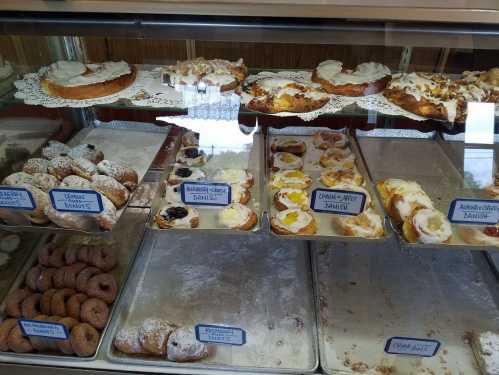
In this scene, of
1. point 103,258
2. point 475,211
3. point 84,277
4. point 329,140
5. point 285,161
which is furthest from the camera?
point 329,140

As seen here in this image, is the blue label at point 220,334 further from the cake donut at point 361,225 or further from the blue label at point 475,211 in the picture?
the blue label at point 475,211

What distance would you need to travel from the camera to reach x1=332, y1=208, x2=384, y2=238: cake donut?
1317mm

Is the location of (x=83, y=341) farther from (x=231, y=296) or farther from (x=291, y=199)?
(x=291, y=199)

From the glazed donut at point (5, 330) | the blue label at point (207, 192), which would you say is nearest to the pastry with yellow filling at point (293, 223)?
the blue label at point (207, 192)

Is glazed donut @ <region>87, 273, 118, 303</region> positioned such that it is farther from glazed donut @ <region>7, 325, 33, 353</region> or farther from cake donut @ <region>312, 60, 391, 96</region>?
cake donut @ <region>312, 60, 391, 96</region>

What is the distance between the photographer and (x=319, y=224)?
1406 millimetres

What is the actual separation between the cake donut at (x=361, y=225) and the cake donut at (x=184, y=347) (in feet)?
2.03

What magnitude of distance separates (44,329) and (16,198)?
433 mm

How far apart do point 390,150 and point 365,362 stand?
3.32 ft

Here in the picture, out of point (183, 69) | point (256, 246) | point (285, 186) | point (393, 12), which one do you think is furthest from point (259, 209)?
point (393, 12)

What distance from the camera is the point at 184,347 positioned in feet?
4.15

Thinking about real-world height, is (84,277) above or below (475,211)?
below

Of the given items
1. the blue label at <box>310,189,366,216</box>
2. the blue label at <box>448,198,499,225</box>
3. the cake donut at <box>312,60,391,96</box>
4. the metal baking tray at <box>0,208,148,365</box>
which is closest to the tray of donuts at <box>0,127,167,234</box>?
the metal baking tray at <box>0,208,148,365</box>

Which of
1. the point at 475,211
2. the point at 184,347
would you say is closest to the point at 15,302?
the point at 184,347
